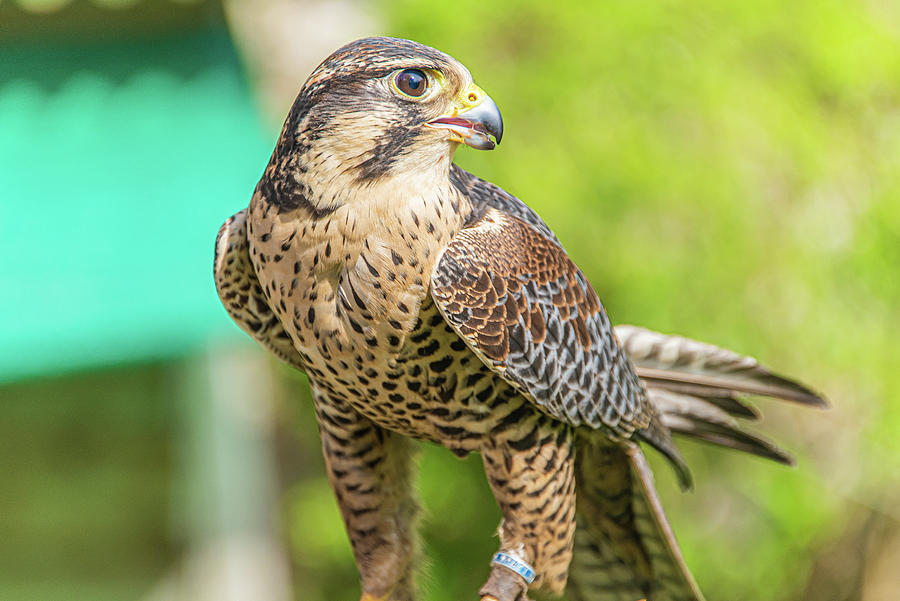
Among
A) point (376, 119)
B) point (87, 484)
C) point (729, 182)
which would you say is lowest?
point (87, 484)

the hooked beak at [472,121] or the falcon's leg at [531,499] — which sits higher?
the hooked beak at [472,121]

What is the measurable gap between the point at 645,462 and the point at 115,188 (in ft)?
11.7

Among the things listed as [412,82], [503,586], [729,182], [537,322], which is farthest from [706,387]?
[729,182]

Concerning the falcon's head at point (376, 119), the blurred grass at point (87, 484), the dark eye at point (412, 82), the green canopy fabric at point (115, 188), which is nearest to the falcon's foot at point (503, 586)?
the falcon's head at point (376, 119)

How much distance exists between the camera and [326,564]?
5.99m

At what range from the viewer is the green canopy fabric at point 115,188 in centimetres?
452

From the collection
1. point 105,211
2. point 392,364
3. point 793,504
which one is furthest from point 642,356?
point 105,211

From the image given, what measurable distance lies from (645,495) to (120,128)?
373 cm

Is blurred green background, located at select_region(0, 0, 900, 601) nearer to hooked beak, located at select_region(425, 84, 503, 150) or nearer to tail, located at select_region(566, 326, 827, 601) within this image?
tail, located at select_region(566, 326, 827, 601)

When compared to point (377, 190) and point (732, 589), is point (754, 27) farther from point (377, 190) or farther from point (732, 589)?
point (377, 190)

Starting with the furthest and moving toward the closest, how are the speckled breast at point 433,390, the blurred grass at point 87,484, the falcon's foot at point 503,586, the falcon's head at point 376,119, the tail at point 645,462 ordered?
1. the blurred grass at point 87,484
2. the tail at point 645,462
3. the falcon's foot at point 503,586
4. the speckled breast at point 433,390
5. the falcon's head at point 376,119

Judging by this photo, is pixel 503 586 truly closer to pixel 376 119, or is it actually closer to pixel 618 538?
pixel 618 538

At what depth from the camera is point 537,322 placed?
195 cm

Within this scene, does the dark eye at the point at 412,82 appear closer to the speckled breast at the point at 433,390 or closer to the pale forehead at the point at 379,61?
the pale forehead at the point at 379,61
